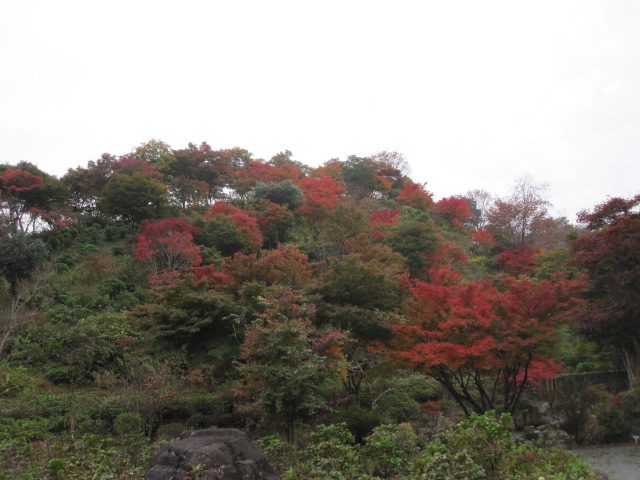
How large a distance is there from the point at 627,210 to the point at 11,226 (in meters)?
24.1

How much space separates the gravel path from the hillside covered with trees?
2.58 feet

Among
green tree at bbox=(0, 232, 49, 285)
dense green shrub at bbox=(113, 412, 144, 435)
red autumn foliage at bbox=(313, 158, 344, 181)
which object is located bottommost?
dense green shrub at bbox=(113, 412, 144, 435)

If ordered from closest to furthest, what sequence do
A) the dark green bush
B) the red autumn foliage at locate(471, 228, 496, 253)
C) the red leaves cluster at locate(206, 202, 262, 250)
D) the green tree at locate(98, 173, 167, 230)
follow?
1. the dark green bush
2. the red leaves cluster at locate(206, 202, 262, 250)
3. the green tree at locate(98, 173, 167, 230)
4. the red autumn foliage at locate(471, 228, 496, 253)

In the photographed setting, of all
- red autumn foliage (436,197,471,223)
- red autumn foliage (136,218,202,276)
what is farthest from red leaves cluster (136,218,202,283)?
red autumn foliage (436,197,471,223)

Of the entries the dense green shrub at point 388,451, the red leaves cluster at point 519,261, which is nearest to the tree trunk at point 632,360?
the red leaves cluster at point 519,261

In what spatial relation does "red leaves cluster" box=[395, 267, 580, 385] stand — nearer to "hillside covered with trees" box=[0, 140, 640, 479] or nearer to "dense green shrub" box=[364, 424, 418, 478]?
"hillside covered with trees" box=[0, 140, 640, 479]

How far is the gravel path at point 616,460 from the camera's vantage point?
32.7ft

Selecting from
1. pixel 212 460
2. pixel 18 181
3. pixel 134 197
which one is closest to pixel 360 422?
pixel 212 460

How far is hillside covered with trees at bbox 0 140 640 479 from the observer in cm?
862

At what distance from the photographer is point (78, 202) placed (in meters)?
27.2

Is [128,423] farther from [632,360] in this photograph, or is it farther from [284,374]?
[632,360]

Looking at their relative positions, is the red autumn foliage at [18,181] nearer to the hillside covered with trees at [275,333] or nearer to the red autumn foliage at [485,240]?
the hillside covered with trees at [275,333]

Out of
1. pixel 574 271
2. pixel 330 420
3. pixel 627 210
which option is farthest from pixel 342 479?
pixel 574 271

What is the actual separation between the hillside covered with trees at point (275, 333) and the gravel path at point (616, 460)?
79cm
